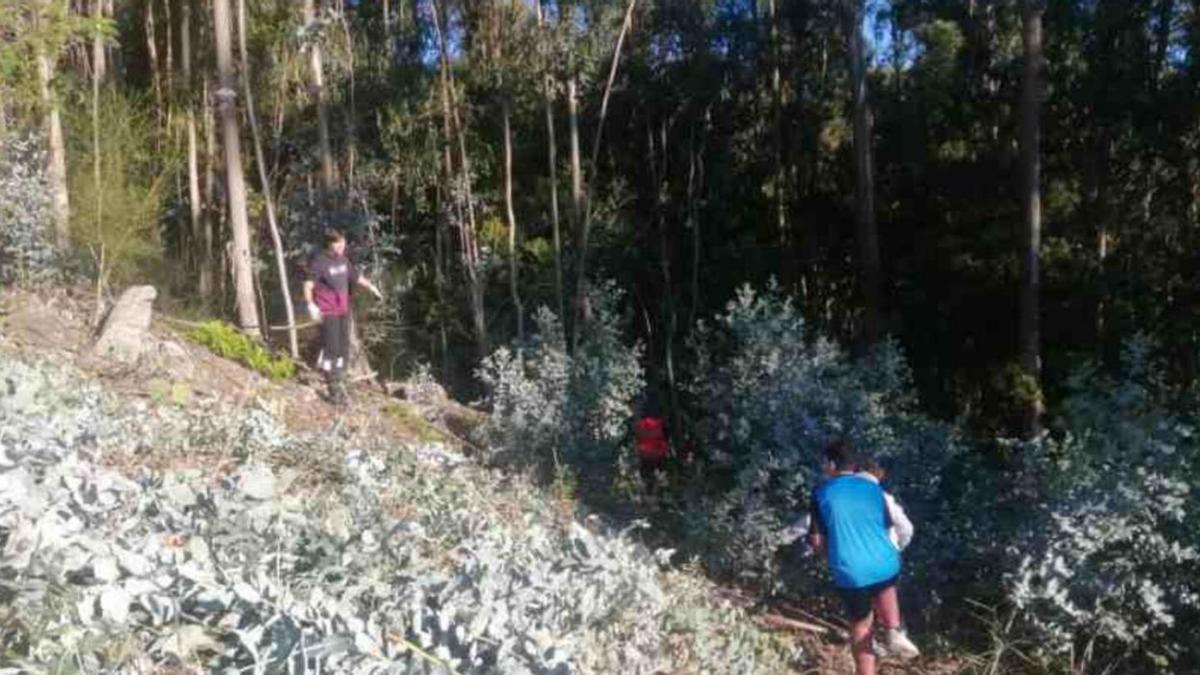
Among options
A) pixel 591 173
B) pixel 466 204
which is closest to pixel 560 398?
Result: pixel 466 204

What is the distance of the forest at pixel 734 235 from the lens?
827 cm

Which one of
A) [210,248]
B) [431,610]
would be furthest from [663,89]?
[431,610]

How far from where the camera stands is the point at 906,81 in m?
24.7

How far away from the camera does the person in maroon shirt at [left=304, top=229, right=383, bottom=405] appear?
10992 mm

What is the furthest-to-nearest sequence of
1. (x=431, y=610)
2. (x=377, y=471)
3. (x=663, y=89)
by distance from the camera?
(x=663, y=89), (x=377, y=471), (x=431, y=610)

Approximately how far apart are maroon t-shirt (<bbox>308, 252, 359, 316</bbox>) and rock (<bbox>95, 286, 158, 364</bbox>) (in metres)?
1.63

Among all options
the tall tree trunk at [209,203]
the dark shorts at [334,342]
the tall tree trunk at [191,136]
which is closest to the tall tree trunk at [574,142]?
the tall tree trunk at [209,203]

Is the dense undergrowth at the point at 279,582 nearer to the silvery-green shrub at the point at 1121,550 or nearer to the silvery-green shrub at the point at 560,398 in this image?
the silvery-green shrub at the point at 1121,550

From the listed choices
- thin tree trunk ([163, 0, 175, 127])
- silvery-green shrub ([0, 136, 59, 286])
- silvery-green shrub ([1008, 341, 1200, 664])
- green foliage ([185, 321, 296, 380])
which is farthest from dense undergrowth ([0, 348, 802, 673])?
thin tree trunk ([163, 0, 175, 127])

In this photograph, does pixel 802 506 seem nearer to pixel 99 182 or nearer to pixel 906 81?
pixel 99 182

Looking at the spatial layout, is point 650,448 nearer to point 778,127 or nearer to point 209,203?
point 209,203

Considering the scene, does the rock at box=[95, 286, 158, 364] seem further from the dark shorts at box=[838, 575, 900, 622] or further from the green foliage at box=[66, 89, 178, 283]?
the dark shorts at box=[838, 575, 900, 622]

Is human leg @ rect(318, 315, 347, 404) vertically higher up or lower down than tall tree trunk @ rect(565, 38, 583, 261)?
lower down

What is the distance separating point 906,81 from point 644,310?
7.23 m
